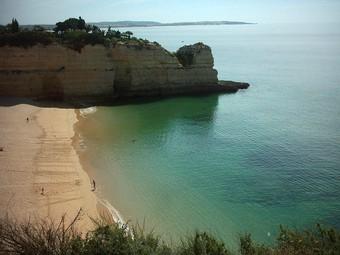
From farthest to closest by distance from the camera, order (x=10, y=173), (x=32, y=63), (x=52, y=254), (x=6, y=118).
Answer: (x=32, y=63) → (x=6, y=118) → (x=10, y=173) → (x=52, y=254)

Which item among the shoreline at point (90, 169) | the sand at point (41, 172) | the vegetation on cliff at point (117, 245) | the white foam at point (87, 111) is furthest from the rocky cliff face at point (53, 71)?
the vegetation on cliff at point (117, 245)

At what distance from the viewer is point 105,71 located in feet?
152

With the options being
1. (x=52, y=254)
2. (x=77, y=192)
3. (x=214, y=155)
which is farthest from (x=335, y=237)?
(x=214, y=155)

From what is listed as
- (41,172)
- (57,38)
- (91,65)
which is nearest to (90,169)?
(41,172)

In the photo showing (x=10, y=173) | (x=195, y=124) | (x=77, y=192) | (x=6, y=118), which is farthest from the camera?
(x=195, y=124)

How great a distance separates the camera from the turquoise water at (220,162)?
→ 66.5 ft

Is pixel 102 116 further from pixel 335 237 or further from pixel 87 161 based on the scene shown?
pixel 335 237

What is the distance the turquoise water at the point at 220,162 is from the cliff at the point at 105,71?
3.59 meters

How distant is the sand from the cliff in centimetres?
699

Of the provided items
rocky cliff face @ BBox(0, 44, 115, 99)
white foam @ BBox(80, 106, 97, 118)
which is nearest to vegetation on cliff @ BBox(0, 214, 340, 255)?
white foam @ BBox(80, 106, 97, 118)

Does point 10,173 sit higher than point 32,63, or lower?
lower

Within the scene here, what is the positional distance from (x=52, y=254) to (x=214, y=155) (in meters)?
19.7

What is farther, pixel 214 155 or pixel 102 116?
pixel 102 116

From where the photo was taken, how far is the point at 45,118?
121 feet
